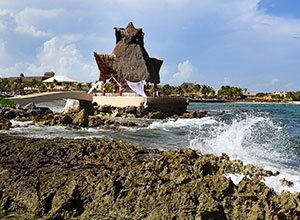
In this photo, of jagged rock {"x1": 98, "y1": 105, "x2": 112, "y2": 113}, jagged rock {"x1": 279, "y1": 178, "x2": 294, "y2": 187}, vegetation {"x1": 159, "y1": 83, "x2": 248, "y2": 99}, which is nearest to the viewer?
jagged rock {"x1": 279, "y1": 178, "x2": 294, "y2": 187}

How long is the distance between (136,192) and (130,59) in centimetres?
3094

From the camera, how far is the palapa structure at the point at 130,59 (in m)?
36.3

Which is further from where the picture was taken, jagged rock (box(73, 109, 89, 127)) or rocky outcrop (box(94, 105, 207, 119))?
rocky outcrop (box(94, 105, 207, 119))

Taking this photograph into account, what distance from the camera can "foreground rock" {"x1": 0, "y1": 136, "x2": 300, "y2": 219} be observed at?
5879 millimetres

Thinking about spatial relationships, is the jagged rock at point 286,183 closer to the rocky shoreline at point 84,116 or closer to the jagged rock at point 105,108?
the rocky shoreline at point 84,116

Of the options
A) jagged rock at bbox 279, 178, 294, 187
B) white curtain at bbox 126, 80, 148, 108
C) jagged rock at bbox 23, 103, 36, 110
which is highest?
white curtain at bbox 126, 80, 148, 108

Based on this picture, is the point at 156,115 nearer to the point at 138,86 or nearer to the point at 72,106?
the point at 138,86

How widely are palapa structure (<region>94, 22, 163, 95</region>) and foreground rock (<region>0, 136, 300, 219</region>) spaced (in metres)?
27.9

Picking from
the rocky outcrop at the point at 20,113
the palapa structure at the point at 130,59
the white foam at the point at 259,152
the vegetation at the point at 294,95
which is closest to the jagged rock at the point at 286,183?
the white foam at the point at 259,152

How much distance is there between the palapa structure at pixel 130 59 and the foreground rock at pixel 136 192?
27899 millimetres

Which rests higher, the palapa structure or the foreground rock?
the palapa structure

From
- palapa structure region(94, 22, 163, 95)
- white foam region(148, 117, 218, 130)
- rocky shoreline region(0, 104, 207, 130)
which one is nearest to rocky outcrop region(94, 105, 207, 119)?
rocky shoreline region(0, 104, 207, 130)

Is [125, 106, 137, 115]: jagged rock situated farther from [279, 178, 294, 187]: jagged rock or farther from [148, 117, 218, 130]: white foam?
[279, 178, 294, 187]: jagged rock

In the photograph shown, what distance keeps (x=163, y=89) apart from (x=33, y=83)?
3843cm
